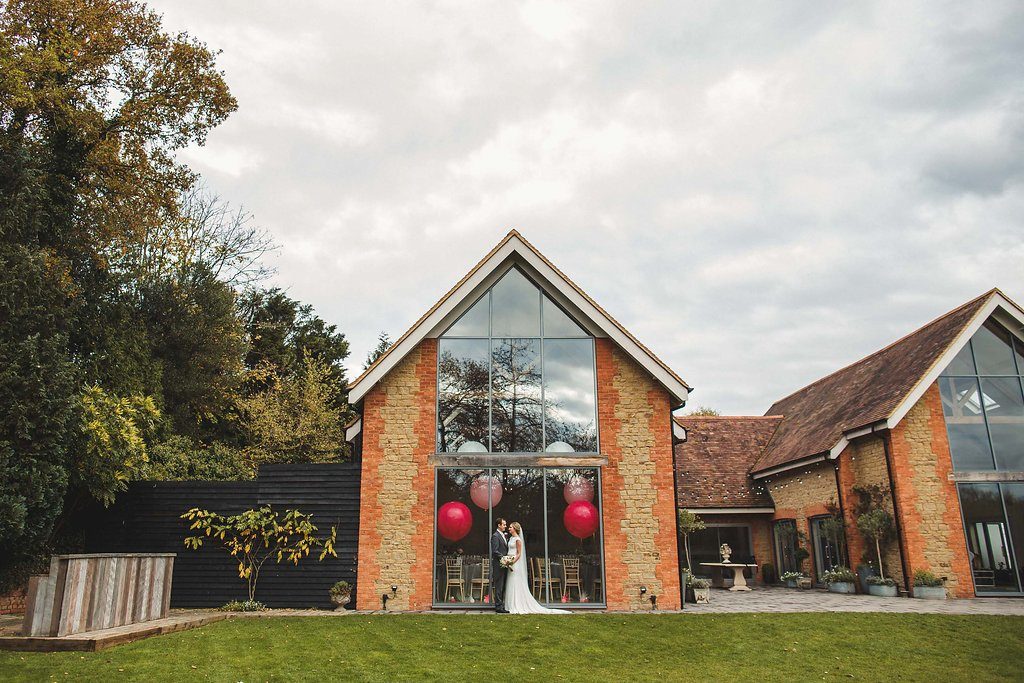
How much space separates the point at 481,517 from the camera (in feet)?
44.0

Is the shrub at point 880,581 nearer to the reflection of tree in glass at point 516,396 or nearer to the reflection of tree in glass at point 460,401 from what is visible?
the reflection of tree in glass at point 516,396

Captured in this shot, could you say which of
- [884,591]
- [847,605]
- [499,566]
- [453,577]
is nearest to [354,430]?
[453,577]

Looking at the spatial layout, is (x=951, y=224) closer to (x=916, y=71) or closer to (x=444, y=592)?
(x=916, y=71)

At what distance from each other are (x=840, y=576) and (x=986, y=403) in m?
5.55

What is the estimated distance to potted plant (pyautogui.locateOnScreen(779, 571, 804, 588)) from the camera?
19234 mm

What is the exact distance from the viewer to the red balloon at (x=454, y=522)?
13383 mm

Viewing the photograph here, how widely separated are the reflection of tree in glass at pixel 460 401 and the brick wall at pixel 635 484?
98.8 inches

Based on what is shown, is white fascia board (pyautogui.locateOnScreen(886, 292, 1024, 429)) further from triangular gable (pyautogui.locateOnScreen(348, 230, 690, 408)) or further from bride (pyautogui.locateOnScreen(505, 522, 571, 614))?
bride (pyautogui.locateOnScreen(505, 522, 571, 614))

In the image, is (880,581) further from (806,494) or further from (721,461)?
(721,461)

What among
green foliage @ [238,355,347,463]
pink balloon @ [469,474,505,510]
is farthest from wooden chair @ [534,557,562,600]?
green foliage @ [238,355,347,463]

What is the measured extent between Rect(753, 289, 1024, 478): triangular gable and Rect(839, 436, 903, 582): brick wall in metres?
0.41

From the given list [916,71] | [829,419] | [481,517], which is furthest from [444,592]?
[916,71]

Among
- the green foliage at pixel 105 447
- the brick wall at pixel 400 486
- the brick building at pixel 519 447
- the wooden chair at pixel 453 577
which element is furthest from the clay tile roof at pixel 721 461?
the green foliage at pixel 105 447

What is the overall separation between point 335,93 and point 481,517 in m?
9.47
